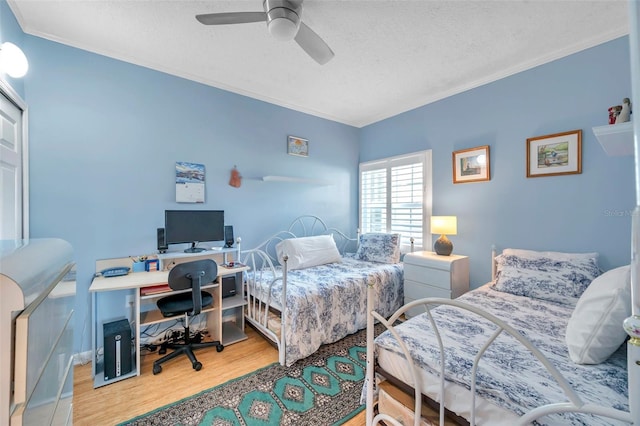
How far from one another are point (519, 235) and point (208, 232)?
10.4 feet

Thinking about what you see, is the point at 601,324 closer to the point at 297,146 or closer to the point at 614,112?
the point at 614,112

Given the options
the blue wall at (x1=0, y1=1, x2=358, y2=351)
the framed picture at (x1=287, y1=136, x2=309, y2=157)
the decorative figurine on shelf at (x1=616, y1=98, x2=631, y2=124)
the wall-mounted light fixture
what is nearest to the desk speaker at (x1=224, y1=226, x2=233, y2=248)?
the blue wall at (x1=0, y1=1, x2=358, y2=351)

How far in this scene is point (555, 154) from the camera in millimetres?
2418

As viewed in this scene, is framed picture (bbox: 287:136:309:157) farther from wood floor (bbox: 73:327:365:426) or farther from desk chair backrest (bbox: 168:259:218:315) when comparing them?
wood floor (bbox: 73:327:365:426)

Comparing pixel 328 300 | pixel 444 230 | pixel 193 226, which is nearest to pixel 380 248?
pixel 444 230

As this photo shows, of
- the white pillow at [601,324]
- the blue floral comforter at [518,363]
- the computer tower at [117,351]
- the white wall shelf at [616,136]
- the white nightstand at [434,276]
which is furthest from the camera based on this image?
the white nightstand at [434,276]

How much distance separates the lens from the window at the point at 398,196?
11.3 feet

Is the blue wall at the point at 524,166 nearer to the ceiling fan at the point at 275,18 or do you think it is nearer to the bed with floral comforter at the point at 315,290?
the bed with floral comforter at the point at 315,290

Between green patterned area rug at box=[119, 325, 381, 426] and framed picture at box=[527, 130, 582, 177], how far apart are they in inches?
96.7

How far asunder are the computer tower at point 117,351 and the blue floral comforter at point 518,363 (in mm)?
1960

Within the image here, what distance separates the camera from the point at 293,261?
10.1 feet

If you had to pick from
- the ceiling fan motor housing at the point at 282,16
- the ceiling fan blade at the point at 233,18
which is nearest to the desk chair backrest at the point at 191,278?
the ceiling fan blade at the point at 233,18

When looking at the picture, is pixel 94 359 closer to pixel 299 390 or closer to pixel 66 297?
pixel 66 297

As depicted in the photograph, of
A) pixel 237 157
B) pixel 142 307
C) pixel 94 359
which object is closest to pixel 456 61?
pixel 237 157
